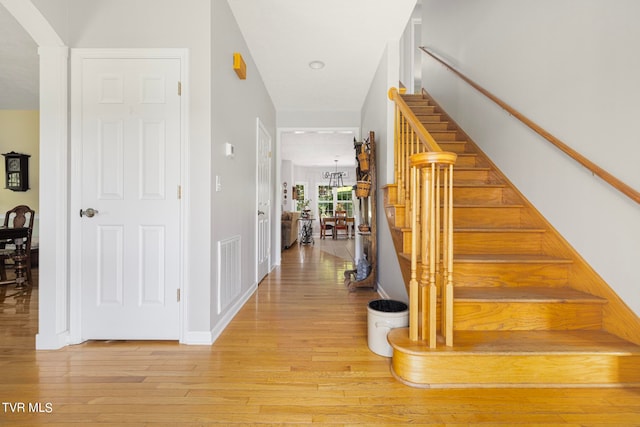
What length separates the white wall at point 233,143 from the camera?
7.10 feet

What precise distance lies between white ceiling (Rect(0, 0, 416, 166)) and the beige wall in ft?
0.62

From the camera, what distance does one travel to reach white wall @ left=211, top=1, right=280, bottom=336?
2164 millimetres

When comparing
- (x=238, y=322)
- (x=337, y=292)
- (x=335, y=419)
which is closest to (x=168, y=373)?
(x=238, y=322)

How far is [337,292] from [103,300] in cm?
214

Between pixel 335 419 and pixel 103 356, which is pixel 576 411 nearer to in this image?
pixel 335 419

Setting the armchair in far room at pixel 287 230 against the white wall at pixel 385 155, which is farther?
the armchair in far room at pixel 287 230

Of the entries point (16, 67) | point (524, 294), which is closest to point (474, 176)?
point (524, 294)

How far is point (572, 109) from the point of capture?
1956 mm

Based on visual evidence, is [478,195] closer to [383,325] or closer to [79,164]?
[383,325]

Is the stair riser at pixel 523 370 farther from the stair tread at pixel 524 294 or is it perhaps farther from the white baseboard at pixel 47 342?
the white baseboard at pixel 47 342

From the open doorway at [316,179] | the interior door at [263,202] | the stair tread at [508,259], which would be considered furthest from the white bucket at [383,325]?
the open doorway at [316,179]

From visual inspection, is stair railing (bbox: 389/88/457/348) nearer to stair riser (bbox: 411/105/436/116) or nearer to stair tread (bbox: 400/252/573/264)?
stair tread (bbox: 400/252/573/264)

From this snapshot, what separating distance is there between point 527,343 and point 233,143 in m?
2.51

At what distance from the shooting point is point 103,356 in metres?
1.88
